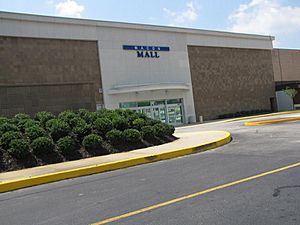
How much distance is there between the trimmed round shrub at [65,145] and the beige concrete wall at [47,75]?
1482 cm

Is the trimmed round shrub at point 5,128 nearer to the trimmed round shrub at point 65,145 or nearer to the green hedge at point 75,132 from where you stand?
the green hedge at point 75,132

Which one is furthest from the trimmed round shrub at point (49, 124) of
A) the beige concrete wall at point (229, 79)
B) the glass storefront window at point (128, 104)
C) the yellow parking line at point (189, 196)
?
the beige concrete wall at point (229, 79)

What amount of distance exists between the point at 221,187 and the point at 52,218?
9.43ft

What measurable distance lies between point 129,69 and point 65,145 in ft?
65.1

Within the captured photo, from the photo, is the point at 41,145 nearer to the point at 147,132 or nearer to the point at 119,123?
the point at 119,123

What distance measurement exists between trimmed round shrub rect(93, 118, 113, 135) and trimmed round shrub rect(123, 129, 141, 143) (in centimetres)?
62

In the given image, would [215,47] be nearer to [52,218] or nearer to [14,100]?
[14,100]

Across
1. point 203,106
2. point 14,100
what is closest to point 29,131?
point 14,100

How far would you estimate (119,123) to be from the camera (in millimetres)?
13445

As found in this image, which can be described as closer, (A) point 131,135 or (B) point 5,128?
(B) point 5,128

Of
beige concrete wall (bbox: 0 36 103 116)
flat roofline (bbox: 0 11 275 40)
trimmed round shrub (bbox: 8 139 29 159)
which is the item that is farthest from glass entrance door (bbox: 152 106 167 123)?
trimmed round shrub (bbox: 8 139 29 159)

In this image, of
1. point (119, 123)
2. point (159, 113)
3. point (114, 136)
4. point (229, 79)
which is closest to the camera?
point (114, 136)

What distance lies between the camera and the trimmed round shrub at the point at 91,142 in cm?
1164

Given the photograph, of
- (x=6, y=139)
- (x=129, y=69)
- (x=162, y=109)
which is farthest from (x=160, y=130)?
(x=162, y=109)
